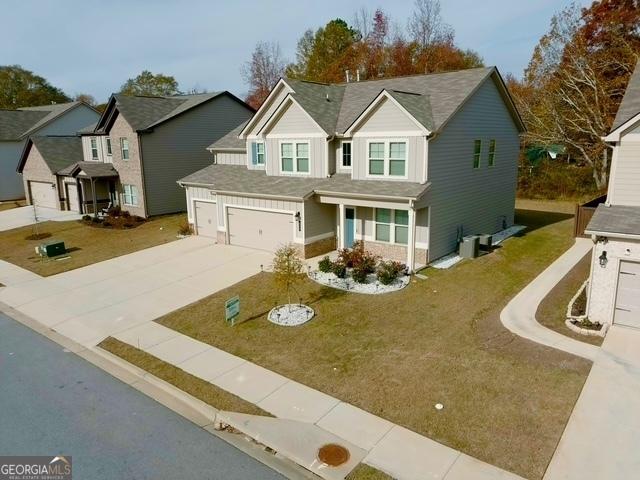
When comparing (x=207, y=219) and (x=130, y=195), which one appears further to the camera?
(x=130, y=195)

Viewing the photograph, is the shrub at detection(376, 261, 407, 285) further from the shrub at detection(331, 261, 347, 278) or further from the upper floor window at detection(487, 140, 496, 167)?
the upper floor window at detection(487, 140, 496, 167)

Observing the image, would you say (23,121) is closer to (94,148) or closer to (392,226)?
(94,148)

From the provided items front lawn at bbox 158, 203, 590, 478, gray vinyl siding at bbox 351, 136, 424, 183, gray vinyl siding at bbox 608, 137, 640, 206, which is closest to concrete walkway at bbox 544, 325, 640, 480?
front lawn at bbox 158, 203, 590, 478

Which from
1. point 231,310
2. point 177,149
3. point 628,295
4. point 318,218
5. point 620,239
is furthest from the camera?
point 177,149

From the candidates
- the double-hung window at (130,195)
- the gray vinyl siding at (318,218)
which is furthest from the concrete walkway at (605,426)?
the double-hung window at (130,195)

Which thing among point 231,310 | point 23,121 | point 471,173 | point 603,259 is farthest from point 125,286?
point 23,121

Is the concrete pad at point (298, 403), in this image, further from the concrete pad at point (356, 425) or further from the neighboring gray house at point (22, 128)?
the neighboring gray house at point (22, 128)
